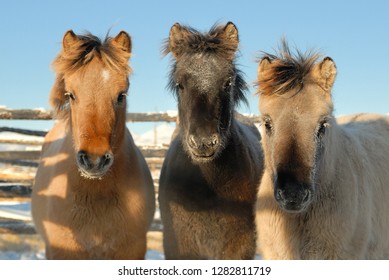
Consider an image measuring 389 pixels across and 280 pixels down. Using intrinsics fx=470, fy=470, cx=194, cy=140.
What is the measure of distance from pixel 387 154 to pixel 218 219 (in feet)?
6.29

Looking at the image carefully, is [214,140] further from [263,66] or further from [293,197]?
[293,197]

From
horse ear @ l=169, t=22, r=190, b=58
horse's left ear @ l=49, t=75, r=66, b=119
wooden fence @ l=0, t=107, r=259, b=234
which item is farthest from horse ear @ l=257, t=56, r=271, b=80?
wooden fence @ l=0, t=107, r=259, b=234

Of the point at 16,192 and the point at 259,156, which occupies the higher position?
the point at 259,156

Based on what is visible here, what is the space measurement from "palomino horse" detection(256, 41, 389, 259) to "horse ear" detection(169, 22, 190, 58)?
0.99 m

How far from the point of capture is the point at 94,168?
147 inches

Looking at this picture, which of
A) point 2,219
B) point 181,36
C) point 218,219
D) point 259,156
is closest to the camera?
point 218,219

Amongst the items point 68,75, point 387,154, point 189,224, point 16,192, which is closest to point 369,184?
point 387,154

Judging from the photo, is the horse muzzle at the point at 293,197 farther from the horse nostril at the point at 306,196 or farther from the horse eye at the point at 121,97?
the horse eye at the point at 121,97

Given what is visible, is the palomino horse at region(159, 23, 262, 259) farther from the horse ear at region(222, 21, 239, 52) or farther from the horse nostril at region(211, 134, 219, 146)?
the horse nostril at region(211, 134, 219, 146)

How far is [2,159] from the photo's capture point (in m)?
9.72

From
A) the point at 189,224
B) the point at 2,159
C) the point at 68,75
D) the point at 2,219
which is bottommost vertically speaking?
the point at 2,219

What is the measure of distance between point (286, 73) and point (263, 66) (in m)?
0.30

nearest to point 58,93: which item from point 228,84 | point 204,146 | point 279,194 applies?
point 204,146

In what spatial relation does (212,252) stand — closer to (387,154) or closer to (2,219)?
(387,154)
